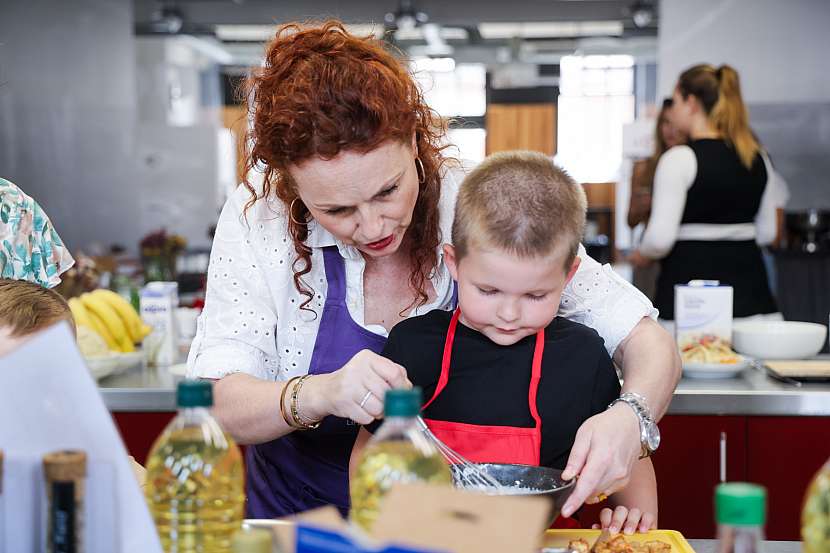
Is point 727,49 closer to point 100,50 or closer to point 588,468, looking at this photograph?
point 100,50

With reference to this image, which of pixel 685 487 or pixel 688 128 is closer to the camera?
pixel 685 487

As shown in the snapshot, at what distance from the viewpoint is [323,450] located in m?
1.72

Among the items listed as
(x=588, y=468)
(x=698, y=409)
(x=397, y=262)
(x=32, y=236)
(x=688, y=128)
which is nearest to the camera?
(x=588, y=468)

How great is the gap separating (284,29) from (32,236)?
763 mm

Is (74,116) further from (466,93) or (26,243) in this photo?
(26,243)

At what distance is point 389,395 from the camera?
2.59ft

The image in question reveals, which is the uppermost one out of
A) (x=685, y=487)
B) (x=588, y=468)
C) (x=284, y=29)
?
(x=284, y=29)

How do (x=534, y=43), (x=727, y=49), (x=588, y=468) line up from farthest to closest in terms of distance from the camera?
(x=534, y=43), (x=727, y=49), (x=588, y=468)

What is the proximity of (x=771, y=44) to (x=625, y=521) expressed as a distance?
6.64 m

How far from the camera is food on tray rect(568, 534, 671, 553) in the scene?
112cm

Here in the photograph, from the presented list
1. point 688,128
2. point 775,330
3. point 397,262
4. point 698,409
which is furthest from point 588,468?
point 688,128

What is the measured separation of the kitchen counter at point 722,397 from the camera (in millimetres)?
2285

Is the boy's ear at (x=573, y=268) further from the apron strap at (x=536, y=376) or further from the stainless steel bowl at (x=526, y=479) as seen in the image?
the stainless steel bowl at (x=526, y=479)

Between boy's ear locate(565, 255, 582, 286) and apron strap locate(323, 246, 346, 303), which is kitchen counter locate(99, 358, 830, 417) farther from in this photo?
boy's ear locate(565, 255, 582, 286)
